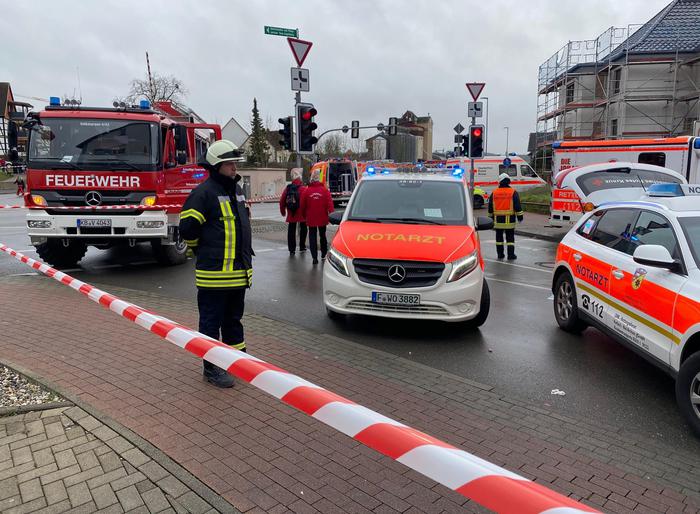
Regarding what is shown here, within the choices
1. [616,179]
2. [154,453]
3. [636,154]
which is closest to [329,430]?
[154,453]

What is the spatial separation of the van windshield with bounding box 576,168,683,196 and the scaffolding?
2117 centimetres

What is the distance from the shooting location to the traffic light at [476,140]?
16594 mm

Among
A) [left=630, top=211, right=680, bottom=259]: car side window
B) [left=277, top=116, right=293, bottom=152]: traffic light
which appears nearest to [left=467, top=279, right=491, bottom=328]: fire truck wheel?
[left=630, top=211, right=680, bottom=259]: car side window

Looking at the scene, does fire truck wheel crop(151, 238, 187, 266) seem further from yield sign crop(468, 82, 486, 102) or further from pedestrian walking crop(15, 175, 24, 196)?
pedestrian walking crop(15, 175, 24, 196)

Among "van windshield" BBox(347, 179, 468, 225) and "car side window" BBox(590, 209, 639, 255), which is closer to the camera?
"car side window" BBox(590, 209, 639, 255)

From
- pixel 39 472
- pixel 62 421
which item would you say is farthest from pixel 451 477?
pixel 62 421

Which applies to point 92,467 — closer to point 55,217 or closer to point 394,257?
point 394,257

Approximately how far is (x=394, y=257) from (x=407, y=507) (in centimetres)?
339

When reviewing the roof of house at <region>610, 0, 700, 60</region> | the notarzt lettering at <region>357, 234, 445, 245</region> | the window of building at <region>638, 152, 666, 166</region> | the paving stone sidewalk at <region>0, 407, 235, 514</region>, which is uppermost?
the roof of house at <region>610, 0, 700, 60</region>

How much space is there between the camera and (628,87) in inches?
1271

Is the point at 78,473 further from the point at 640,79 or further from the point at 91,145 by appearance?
the point at 640,79

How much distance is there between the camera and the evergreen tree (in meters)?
64.3

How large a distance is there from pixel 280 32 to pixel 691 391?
11.0 m

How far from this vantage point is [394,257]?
240 inches
